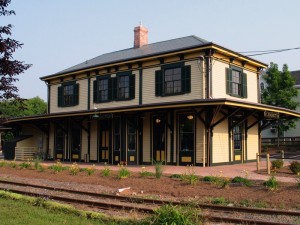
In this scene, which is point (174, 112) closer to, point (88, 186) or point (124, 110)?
point (124, 110)

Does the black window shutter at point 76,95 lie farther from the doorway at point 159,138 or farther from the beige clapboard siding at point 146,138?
the doorway at point 159,138

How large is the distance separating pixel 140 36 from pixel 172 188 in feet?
52.8

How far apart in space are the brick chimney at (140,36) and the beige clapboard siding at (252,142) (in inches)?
357

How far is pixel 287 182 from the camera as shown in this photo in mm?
12469

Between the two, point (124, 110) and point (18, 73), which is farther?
point (124, 110)

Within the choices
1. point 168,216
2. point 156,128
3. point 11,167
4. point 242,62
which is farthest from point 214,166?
point 168,216

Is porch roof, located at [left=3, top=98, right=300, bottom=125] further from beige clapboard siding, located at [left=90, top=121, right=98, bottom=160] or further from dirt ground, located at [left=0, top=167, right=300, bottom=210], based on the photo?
dirt ground, located at [left=0, top=167, right=300, bottom=210]

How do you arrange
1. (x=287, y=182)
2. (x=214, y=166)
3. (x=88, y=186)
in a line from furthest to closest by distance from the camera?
1. (x=214, y=166)
2. (x=88, y=186)
3. (x=287, y=182)

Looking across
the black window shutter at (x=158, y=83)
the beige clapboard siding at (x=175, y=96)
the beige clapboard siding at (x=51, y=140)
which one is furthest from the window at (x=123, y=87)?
the beige clapboard siding at (x=51, y=140)

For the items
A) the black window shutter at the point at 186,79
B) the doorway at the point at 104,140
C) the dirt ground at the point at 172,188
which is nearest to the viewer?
the dirt ground at the point at 172,188

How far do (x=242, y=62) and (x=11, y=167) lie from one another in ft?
A: 45.2

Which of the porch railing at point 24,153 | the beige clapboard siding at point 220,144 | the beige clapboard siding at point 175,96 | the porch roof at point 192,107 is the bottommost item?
the porch railing at point 24,153

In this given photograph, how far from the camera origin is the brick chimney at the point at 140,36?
26.3 meters

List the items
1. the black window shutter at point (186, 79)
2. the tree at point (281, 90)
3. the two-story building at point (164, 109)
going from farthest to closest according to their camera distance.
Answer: the tree at point (281, 90), the black window shutter at point (186, 79), the two-story building at point (164, 109)
